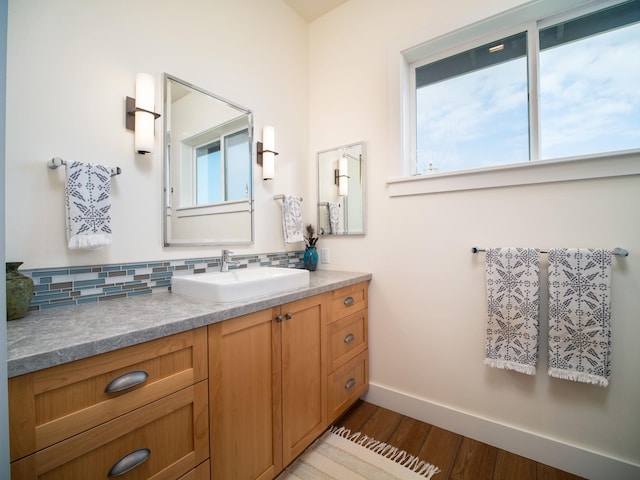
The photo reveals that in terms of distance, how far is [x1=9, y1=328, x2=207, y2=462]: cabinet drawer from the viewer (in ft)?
1.96

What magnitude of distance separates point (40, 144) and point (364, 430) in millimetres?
2075

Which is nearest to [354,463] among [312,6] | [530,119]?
Result: [530,119]

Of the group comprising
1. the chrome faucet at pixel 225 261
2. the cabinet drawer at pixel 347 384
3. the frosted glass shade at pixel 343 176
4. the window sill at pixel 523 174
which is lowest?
the cabinet drawer at pixel 347 384

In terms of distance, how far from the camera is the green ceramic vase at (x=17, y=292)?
85 cm

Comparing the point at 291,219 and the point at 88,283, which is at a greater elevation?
the point at 291,219

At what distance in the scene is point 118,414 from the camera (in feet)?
2.39

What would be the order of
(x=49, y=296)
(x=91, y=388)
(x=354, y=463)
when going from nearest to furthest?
(x=91, y=388), (x=49, y=296), (x=354, y=463)

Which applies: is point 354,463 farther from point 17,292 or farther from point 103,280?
point 17,292

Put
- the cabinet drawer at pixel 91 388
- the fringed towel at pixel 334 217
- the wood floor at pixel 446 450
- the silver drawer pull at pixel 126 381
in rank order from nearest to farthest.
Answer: the cabinet drawer at pixel 91 388 < the silver drawer pull at pixel 126 381 < the wood floor at pixel 446 450 < the fringed towel at pixel 334 217

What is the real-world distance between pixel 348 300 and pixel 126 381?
119 cm

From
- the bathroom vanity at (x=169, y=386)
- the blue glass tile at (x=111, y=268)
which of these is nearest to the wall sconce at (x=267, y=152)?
the bathroom vanity at (x=169, y=386)

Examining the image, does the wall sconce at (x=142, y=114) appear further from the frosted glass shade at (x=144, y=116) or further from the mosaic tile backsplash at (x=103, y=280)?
the mosaic tile backsplash at (x=103, y=280)

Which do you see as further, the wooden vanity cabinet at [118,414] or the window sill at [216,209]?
the window sill at [216,209]

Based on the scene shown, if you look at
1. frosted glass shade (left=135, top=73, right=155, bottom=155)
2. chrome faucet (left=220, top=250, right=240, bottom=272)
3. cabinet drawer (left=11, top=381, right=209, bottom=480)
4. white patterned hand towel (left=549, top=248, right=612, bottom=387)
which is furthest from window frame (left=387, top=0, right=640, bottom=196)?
cabinet drawer (left=11, top=381, right=209, bottom=480)
